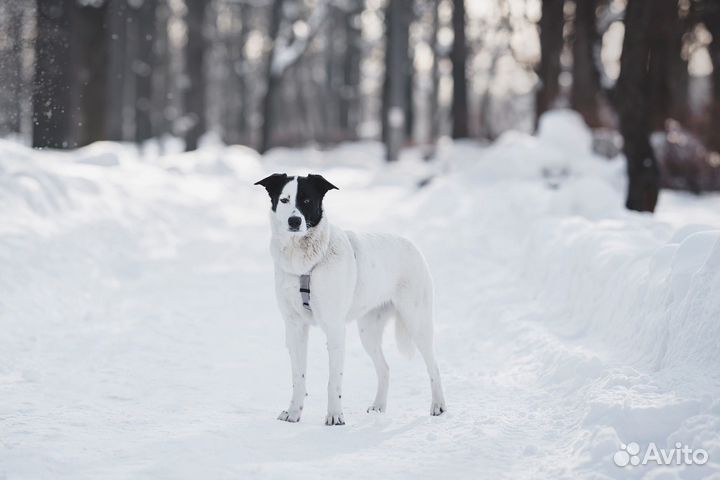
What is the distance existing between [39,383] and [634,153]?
9364 mm

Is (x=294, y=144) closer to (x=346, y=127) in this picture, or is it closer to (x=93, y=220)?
(x=346, y=127)

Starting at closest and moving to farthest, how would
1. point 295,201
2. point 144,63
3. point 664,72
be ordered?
point 295,201 < point 664,72 < point 144,63

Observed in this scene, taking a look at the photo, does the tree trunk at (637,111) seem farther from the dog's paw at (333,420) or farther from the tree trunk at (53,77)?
the tree trunk at (53,77)

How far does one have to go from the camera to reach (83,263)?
9.26 m

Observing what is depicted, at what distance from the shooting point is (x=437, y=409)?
5379mm

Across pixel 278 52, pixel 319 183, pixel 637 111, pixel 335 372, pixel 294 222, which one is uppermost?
pixel 278 52

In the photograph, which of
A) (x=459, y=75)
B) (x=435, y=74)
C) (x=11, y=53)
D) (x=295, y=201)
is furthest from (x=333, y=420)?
(x=435, y=74)

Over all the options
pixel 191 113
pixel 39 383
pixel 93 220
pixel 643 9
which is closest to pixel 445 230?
pixel 643 9

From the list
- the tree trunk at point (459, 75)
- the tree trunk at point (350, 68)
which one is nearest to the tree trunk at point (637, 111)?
the tree trunk at point (459, 75)

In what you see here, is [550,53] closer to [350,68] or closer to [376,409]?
[376,409]

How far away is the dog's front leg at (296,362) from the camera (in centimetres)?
515

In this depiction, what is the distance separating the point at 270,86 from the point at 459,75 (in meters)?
7.27

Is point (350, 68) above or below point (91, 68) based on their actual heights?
above

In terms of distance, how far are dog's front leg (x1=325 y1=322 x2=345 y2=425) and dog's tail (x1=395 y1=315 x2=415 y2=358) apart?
2.34 feet
